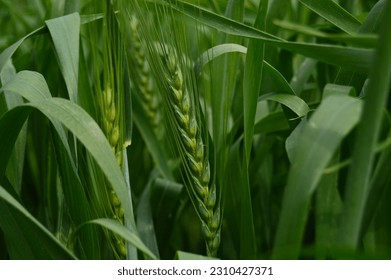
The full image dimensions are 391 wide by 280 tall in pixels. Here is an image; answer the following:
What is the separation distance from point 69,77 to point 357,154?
460mm

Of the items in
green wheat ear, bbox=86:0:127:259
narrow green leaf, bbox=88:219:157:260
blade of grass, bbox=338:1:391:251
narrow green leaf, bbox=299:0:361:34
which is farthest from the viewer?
narrow green leaf, bbox=299:0:361:34

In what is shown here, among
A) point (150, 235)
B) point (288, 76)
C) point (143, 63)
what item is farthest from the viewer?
point (143, 63)

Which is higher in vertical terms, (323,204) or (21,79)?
(21,79)

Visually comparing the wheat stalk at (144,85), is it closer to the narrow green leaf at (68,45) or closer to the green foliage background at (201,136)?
the green foliage background at (201,136)

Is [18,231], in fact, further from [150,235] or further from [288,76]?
[288,76]

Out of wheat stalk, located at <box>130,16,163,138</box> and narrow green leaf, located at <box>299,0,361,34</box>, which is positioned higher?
narrow green leaf, located at <box>299,0,361,34</box>

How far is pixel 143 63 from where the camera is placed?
139 cm

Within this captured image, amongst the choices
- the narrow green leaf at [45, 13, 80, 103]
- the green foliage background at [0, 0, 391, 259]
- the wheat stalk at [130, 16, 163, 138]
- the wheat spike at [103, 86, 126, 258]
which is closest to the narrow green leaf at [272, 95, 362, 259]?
the green foliage background at [0, 0, 391, 259]

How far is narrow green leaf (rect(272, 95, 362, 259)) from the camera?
0.60 meters

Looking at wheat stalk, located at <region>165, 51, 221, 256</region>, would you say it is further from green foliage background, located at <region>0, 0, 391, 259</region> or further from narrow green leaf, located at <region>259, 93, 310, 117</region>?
narrow green leaf, located at <region>259, 93, 310, 117</region>

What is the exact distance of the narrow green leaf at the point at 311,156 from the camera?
60 cm

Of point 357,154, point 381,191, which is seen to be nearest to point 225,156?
point 381,191

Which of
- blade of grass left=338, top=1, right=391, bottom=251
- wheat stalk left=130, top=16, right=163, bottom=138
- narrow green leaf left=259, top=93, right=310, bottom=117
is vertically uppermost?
blade of grass left=338, top=1, right=391, bottom=251

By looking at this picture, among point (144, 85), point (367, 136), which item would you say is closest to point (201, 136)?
point (367, 136)
